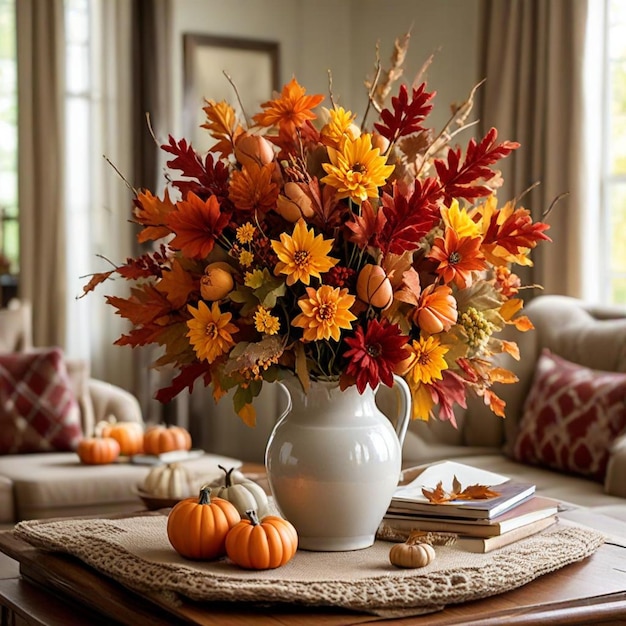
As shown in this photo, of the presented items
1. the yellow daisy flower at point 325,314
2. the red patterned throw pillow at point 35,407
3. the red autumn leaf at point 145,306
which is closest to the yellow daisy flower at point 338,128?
the yellow daisy flower at point 325,314

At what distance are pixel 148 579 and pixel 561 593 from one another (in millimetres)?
551

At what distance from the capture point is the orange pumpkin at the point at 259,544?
1457mm

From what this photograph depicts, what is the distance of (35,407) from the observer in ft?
13.9

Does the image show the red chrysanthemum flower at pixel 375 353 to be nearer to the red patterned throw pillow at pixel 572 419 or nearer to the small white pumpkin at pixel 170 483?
the small white pumpkin at pixel 170 483

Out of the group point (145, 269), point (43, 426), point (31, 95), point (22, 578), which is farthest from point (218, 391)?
point (31, 95)

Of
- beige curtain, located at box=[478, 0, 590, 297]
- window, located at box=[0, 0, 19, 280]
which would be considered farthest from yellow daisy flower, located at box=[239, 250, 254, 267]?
window, located at box=[0, 0, 19, 280]

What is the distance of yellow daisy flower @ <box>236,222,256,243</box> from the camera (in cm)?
153

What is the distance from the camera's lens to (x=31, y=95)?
5410 mm

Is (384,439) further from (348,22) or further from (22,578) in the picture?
(348,22)

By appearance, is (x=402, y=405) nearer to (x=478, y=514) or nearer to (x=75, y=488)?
(x=478, y=514)

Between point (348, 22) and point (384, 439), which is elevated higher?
point (348, 22)

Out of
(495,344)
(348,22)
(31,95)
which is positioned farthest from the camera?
(348,22)

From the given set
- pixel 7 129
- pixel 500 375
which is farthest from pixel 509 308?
pixel 7 129

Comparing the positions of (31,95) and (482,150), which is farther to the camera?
(31,95)
